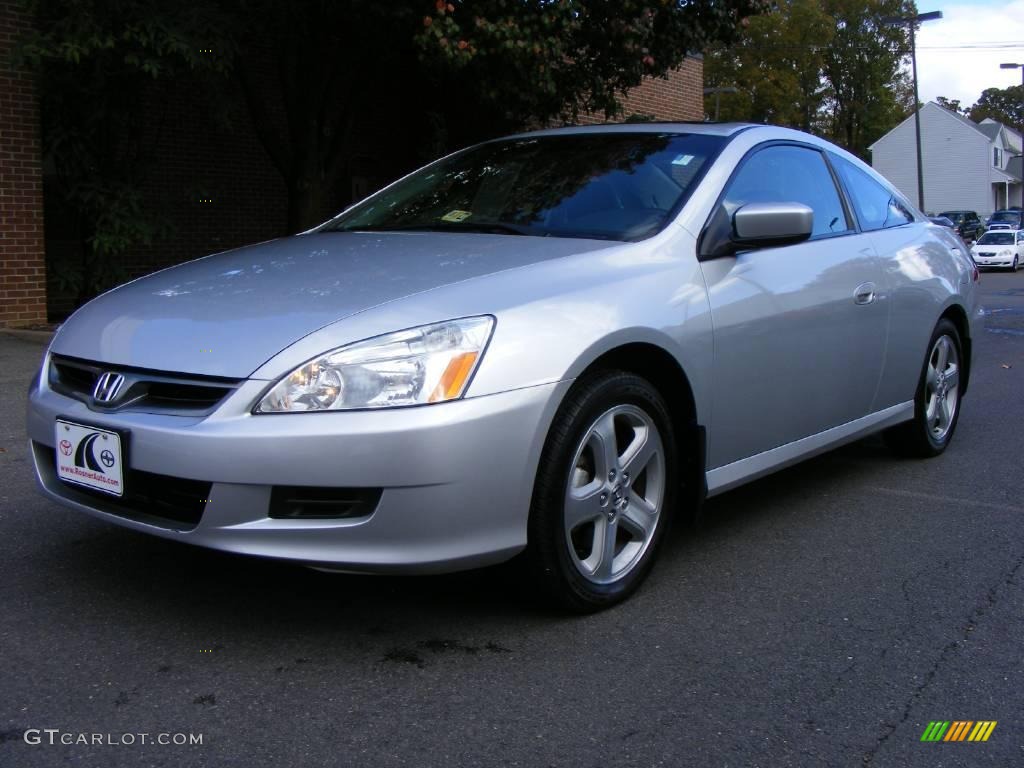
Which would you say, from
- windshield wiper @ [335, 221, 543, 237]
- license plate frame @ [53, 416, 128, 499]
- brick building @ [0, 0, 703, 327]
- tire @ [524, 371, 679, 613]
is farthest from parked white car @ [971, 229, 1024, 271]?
license plate frame @ [53, 416, 128, 499]

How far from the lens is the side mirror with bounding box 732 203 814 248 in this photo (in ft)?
12.2

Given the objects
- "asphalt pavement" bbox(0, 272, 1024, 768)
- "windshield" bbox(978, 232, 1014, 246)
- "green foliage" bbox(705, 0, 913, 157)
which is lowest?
"asphalt pavement" bbox(0, 272, 1024, 768)

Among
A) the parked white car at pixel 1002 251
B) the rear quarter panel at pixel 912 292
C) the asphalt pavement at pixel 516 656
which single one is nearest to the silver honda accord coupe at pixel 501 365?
the rear quarter panel at pixel 912 292

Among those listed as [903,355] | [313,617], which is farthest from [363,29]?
[313,617]

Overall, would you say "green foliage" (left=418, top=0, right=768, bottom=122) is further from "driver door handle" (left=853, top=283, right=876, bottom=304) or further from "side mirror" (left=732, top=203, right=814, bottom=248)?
"side mirror" (left=732, top=203, right=814, bottom=248)

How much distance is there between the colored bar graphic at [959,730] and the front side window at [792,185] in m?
1.90

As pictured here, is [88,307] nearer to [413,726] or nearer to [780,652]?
[413,726]

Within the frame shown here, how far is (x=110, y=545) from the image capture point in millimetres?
3867

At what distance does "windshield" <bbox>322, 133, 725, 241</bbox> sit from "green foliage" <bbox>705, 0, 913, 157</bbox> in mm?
34266

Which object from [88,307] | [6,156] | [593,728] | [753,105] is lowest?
[593,728]

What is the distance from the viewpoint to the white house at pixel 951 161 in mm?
64125

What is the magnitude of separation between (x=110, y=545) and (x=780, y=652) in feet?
7.75

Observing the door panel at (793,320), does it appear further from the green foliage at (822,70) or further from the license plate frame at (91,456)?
the green foliage at (822,70)

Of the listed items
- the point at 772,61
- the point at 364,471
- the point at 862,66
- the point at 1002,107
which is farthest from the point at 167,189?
the point at 1002,107
